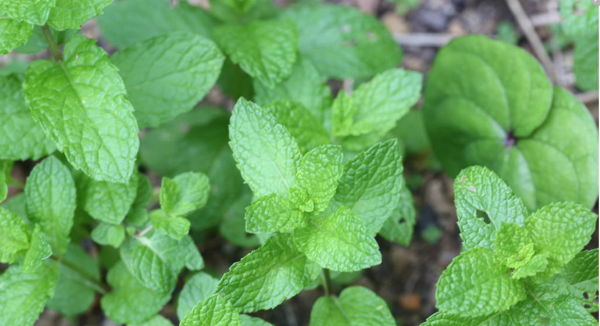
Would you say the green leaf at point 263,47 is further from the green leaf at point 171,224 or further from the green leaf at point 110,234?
the green leaf at point 110,234

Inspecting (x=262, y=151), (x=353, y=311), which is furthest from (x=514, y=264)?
(x=262, y=151)

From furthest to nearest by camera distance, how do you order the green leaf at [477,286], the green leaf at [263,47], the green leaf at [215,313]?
1. the green leaf at [263,47]
2. the green leaf at [215,313]
3. the green leaf at [477,286]

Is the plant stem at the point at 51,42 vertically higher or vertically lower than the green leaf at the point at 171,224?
higher

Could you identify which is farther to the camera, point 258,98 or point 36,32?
point 258,98

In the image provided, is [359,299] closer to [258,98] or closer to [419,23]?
[258,98]

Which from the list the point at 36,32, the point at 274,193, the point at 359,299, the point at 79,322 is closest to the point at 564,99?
the point at 359,299

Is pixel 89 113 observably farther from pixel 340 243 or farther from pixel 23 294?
pixel 340 243

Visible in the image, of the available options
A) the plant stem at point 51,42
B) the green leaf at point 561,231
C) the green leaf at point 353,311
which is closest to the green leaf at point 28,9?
the plant stem at point 51,42

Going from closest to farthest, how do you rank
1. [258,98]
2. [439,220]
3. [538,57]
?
1. [258,98]
2. [439,220]
3. [538,57]
